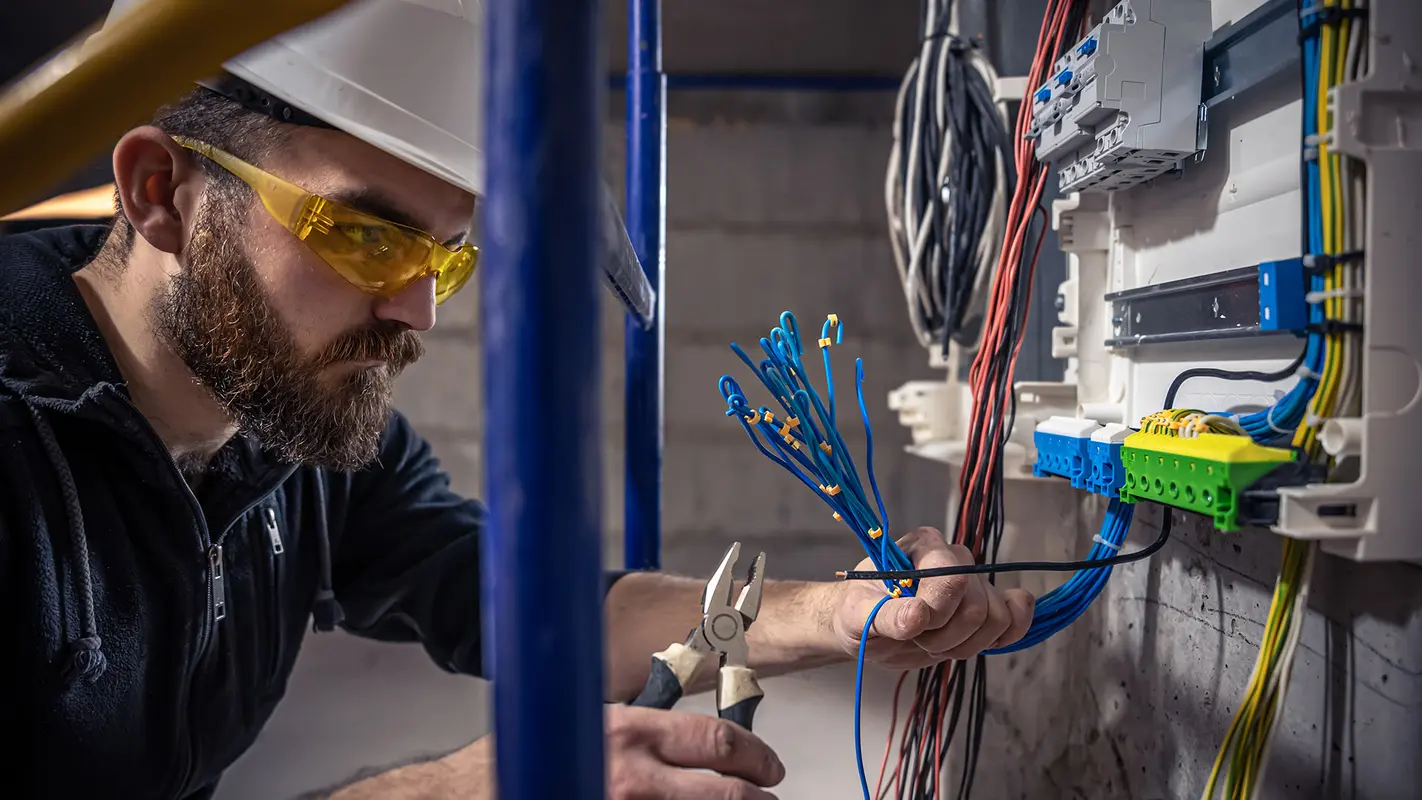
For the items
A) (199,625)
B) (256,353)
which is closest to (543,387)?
(256,353)

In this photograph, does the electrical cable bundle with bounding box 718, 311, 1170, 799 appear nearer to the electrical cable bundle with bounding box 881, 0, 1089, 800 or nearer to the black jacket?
the electrical cable bundle with bounding box 881, 0, 1089, 800

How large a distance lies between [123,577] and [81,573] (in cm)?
7

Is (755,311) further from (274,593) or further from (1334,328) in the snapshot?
(1334,328)

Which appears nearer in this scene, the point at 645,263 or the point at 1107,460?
the point at 1107,460

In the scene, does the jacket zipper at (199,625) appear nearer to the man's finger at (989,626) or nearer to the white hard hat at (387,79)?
the white hard hat at (387,79)

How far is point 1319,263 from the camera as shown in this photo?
54 cm

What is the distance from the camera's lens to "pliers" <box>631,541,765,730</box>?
550 millimetres

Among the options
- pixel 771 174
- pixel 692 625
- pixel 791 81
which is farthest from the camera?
pixel 771 174

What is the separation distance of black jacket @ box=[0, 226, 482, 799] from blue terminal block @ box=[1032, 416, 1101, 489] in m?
0.71

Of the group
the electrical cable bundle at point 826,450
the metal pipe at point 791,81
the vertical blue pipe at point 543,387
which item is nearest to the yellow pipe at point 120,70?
the vertical blue pipe at point 543,387

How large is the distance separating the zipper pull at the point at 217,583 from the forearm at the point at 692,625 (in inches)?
15.7

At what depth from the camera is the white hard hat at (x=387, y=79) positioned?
0.72 metres

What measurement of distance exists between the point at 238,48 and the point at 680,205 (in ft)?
7.02

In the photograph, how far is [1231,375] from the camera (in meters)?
0.64
